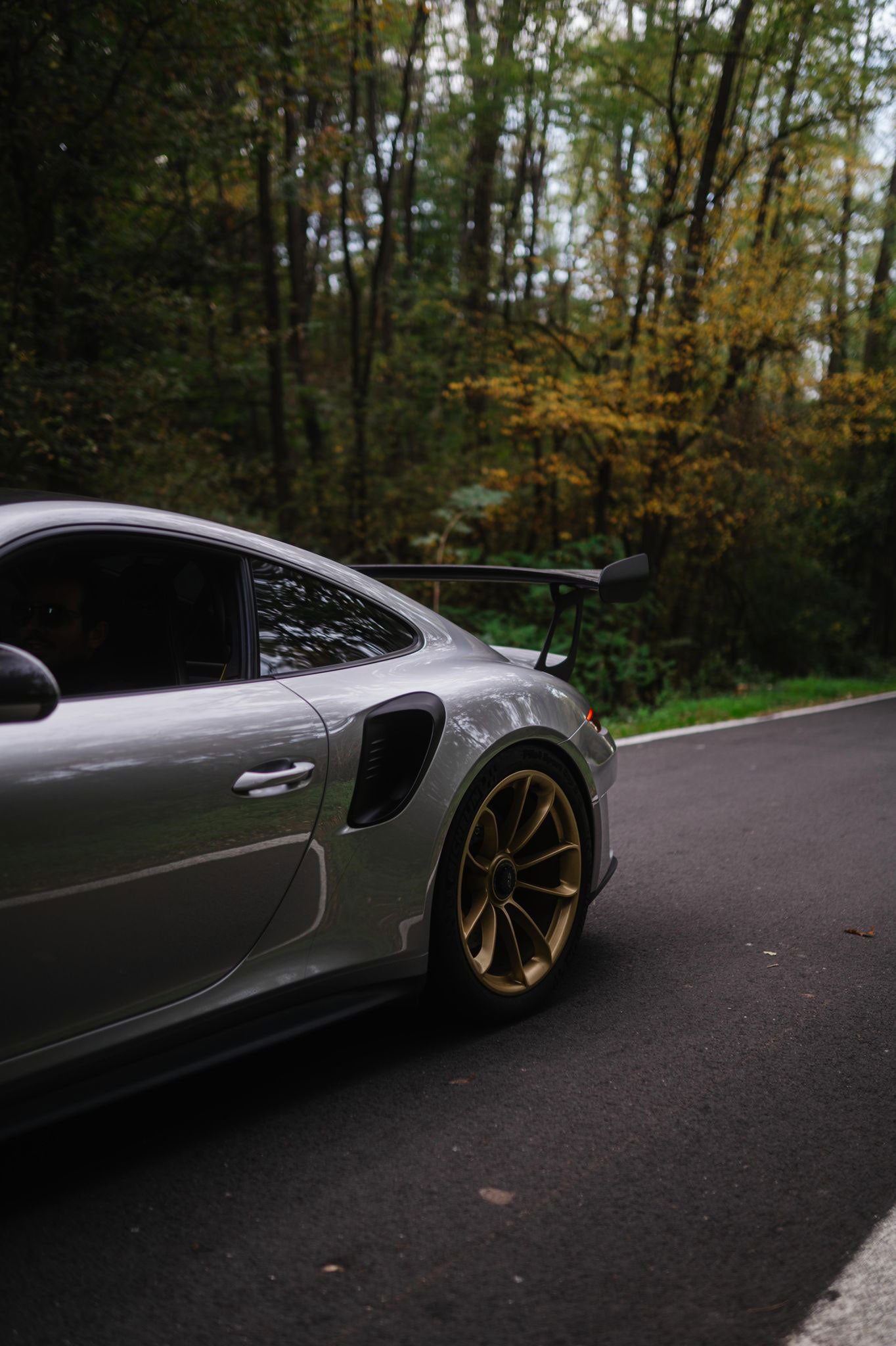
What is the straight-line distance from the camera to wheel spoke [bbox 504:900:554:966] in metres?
3.35

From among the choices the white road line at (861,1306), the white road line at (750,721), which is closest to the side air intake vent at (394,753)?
the white road line at (861,1306)

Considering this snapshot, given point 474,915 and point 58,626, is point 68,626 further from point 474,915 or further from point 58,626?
point 474,915

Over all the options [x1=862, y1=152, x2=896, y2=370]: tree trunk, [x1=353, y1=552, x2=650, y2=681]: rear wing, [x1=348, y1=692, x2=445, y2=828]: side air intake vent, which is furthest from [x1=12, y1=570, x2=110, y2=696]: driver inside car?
[x1=862, y1=152, x2=896, y2=370]: tree trunk

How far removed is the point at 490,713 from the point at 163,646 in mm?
954

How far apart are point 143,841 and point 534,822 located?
4.57 feet

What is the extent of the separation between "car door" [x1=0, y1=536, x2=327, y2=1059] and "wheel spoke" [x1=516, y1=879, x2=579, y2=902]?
0.99m

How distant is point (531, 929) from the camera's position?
3.37 metres

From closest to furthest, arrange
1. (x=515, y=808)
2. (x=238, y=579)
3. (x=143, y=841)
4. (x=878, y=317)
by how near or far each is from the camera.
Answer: (x=143, y=841)
(x=238, y=579)
(x=515, y=808)
(x=878, y=317)

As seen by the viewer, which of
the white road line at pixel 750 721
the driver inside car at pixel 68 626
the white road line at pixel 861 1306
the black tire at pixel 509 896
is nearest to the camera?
the white road line at pixel 861 1306

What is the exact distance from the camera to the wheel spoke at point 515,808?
3285mm

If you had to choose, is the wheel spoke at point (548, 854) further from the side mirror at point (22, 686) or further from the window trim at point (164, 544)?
the side mirror at point (22, 686)

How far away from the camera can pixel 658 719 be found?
33.6 feet

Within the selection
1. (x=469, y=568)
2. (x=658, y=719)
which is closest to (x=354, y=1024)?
(x=469, y=568)

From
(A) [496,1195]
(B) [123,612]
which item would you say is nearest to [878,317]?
(B) [123,612]
